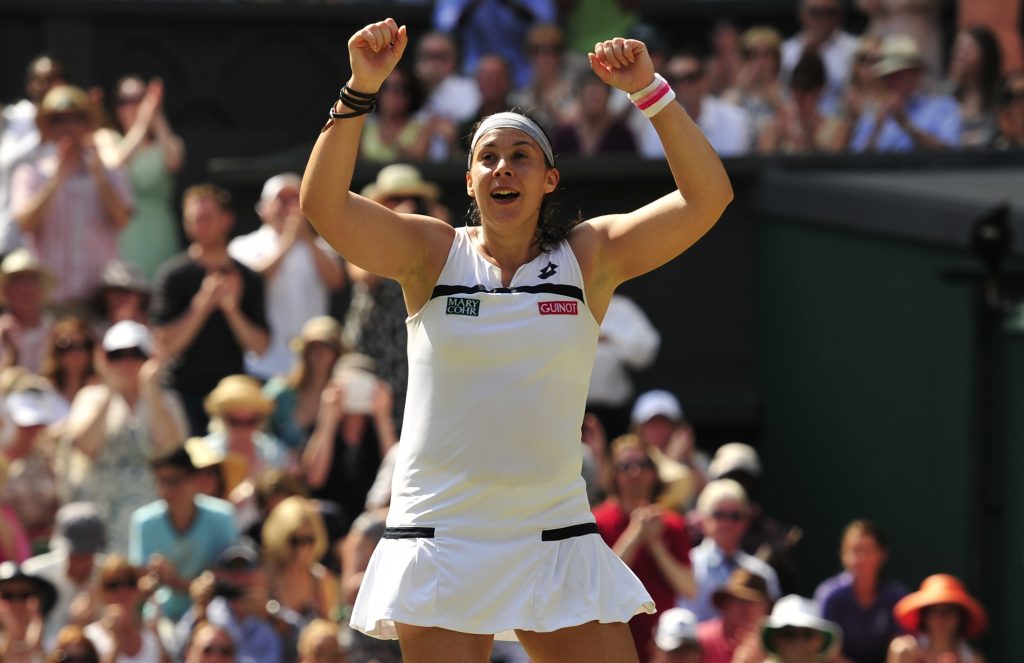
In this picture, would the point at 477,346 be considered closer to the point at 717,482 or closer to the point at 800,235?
the point at 717,482

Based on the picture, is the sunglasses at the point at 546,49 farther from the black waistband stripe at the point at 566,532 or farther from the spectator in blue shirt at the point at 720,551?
the black waistband stripe at the point at 566,532

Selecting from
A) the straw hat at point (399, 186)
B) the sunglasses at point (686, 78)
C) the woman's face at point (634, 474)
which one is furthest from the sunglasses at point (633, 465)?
the sunglasses at point (686, 78)

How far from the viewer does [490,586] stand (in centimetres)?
471

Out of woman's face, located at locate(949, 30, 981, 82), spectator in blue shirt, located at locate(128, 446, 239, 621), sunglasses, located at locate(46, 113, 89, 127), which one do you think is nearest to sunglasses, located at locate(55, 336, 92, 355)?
spectator in blue shirt, located at locate(128, 446, 239, 621)

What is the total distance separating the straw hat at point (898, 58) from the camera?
41.8 ft

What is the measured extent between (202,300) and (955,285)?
13.0 ft

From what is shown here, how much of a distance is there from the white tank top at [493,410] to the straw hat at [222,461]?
15.0 ft

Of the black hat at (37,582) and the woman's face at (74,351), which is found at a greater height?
the woman's face at (74,351)

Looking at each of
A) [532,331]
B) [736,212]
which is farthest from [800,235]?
[532,331]

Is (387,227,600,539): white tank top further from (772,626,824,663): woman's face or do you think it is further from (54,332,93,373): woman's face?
(54,332,93,373): woman's face

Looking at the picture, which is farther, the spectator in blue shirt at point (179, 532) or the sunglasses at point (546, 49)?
the sunglasses at point (546, 49)

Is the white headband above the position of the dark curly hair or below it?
above

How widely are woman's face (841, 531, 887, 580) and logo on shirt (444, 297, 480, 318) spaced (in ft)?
16.7

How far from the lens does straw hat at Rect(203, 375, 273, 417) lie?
9.63 meters
